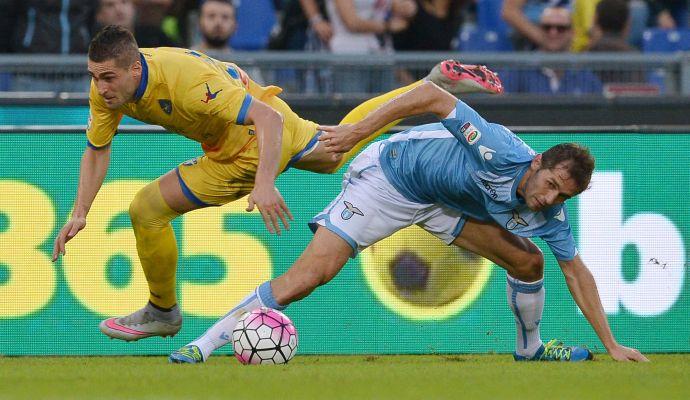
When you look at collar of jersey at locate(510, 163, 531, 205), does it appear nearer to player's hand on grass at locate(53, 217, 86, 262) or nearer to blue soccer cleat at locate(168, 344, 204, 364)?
blue soccer cleat at locate(168, 344, 204, 364)

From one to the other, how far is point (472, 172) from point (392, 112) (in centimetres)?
60

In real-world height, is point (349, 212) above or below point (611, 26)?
below

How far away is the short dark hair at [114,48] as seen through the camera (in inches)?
267

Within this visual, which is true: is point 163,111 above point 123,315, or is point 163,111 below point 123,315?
above

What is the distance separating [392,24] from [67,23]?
2.84 meters

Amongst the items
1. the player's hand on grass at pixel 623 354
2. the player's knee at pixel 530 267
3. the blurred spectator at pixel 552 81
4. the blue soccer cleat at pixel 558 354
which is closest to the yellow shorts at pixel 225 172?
the player's knee at pixel 530 267

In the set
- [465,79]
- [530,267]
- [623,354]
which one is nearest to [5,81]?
[465,79]

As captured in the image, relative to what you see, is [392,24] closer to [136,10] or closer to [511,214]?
[136,10]

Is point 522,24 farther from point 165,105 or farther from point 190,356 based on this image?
point 190,356

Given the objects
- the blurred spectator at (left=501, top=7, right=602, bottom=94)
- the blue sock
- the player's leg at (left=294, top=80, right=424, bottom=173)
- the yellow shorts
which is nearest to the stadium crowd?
the blurred spectator at (left=501, top=7, right=602, bottom=94)

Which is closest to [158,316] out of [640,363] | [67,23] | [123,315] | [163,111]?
[123,315]

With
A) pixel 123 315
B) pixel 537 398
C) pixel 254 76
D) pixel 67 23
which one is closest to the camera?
pixel 537 398

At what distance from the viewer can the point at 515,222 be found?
286 inches

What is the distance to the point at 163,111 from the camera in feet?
23.3
